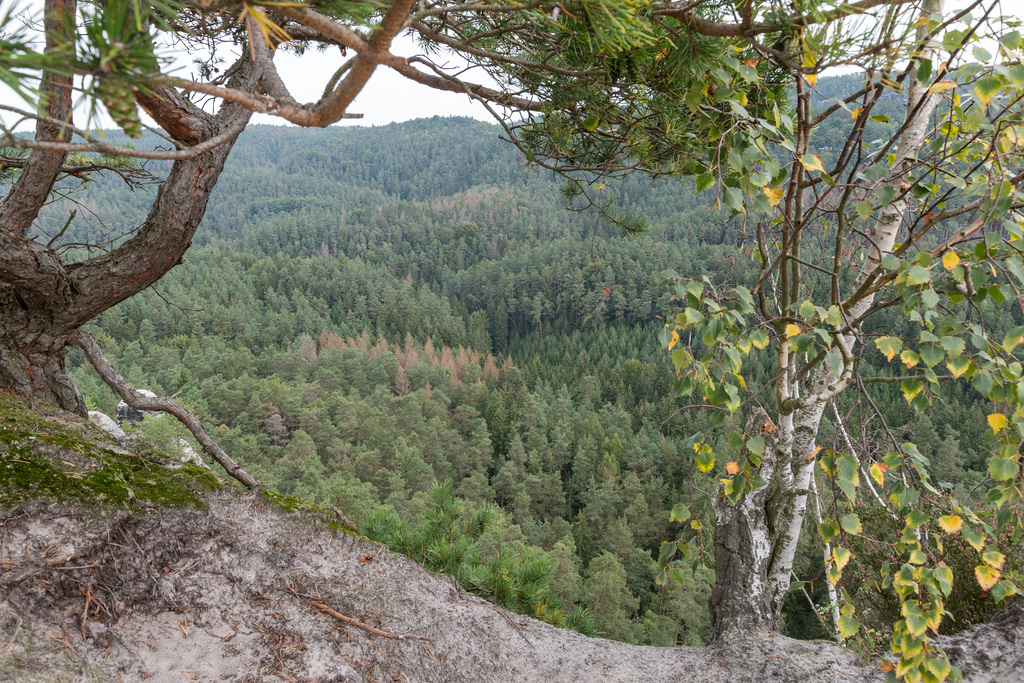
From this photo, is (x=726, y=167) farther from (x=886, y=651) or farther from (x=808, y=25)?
(x=886, y=651)

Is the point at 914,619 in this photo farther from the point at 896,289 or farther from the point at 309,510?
the point at 309,510

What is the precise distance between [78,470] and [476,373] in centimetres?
4857

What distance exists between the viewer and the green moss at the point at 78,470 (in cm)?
204

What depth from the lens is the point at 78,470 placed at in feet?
7.17

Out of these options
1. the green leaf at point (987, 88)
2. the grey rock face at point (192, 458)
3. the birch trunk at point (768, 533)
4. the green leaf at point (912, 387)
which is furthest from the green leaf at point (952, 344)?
the grey rock face at point (192, 458)

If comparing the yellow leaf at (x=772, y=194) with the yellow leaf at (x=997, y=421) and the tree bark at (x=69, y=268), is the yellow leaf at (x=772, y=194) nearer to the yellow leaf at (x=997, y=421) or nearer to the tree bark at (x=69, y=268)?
the yellow leaf at (x=997, y=421)

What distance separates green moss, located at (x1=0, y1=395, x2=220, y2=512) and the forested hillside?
116 centimetres

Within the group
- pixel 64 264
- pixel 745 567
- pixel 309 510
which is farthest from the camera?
pixel 745 567

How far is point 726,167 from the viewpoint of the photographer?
4.71ft

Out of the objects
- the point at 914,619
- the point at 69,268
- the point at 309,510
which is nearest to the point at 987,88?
the point at 914,619

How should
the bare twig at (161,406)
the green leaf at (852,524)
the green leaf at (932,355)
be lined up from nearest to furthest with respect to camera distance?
the green leaf at (932,355) → the green leaf at (852,524) → the bare twig at (161,406)

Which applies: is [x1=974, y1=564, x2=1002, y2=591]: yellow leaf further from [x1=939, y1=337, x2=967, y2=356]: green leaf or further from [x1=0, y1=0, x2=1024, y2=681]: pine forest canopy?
[x1=939, y1=337, x2=967, y2=356]: green leaf

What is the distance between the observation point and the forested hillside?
5324 mm

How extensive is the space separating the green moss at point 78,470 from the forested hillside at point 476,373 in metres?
1.16
